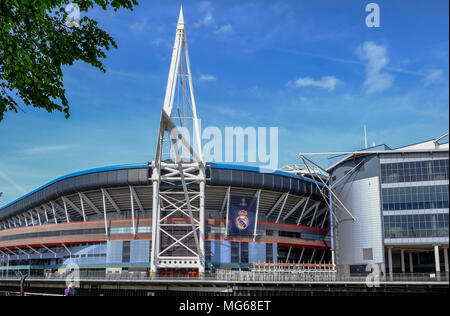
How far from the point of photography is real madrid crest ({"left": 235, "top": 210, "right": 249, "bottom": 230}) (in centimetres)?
7456

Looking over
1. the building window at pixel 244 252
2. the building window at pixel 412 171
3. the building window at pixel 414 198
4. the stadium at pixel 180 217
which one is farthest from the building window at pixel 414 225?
the building window at pixel 244 252

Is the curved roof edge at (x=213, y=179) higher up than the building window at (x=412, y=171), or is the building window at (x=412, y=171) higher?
the curved roof edge at (x=213, y=179)

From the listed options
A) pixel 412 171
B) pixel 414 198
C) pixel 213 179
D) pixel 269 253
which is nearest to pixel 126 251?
pixel 213 179

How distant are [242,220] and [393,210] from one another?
2820 cm

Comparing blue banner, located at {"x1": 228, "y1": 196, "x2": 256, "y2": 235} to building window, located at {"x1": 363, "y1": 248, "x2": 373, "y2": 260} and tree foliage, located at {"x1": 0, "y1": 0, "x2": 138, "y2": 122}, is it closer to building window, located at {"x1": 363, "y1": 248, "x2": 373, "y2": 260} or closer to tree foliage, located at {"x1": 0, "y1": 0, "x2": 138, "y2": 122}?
building window, located at {"x1": 363, "y1": 248, "x2": 373, "y2": 260}

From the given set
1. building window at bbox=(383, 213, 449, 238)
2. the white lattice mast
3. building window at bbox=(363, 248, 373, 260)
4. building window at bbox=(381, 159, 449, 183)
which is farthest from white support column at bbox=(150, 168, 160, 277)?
building window at bbox=(381, 159, 449, 183)

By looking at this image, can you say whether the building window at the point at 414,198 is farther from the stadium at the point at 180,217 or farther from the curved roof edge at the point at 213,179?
the curved roof edge at the point at 213,179

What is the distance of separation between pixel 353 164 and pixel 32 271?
7079 centimetres

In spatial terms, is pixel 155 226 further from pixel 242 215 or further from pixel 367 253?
pixel 367 253

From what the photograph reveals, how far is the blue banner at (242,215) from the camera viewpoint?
7419 cm

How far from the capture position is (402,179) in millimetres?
51406

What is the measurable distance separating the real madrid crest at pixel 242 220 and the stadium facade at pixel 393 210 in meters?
16.6

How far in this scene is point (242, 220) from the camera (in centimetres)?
7506
